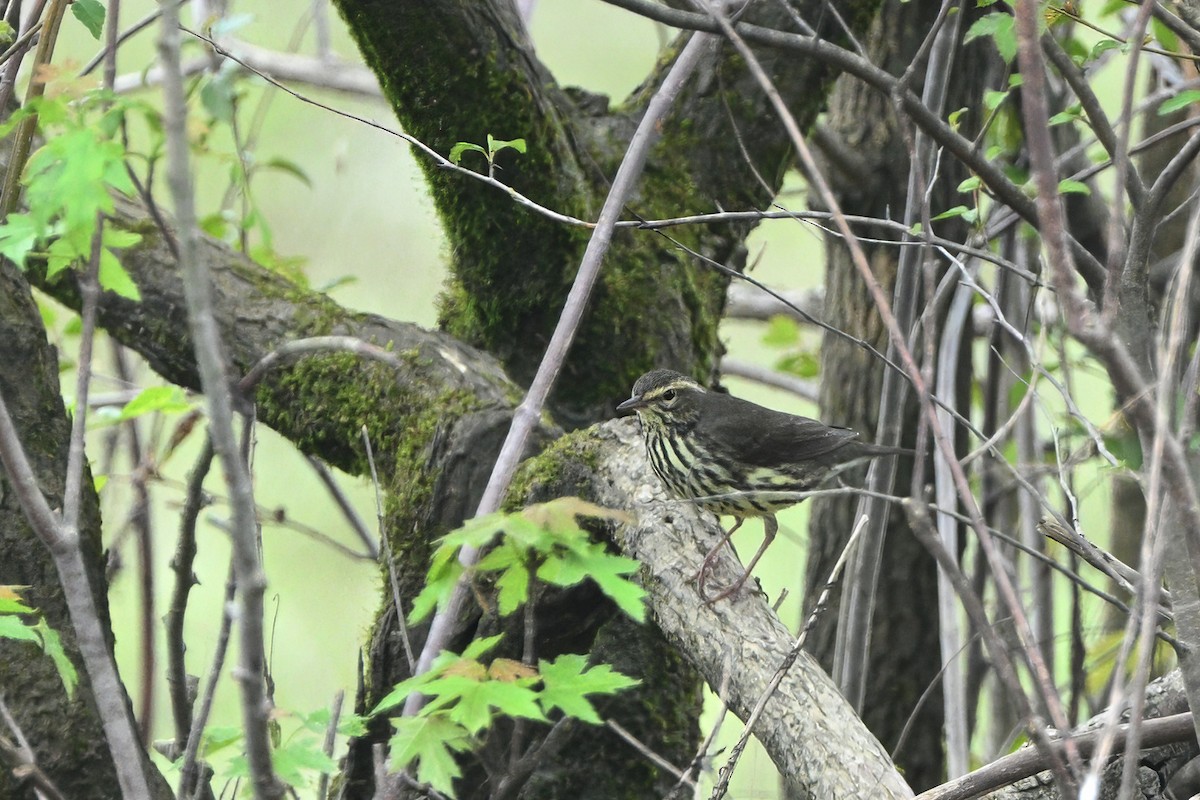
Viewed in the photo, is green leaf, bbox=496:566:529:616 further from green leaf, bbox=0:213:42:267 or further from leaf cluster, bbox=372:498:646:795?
green leaf, bbox=0:213:42:267

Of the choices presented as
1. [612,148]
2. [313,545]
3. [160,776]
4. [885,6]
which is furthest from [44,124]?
[313,545]

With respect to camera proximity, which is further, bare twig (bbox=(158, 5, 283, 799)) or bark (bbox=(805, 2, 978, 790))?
bark (bbox=(805, 2, 978, 790))

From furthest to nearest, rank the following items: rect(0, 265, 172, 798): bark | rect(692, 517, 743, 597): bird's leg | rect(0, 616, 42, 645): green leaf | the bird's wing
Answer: the bird's wing
rect(692, 517, 743, 597): bird's leg
rect(0, 265, 172, 798): bark
rect(0, 616, 42, 645): green leaf

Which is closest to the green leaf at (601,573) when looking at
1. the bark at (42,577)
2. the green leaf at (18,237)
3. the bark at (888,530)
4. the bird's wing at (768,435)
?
the green leaf at (18,237)

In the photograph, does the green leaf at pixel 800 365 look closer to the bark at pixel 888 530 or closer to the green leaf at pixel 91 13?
the bark at pixel 888 530

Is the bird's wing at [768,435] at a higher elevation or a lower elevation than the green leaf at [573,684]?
higher

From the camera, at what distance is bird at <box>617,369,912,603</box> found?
145 inches

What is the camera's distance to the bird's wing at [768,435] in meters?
4.09

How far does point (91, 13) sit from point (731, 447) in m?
2.49

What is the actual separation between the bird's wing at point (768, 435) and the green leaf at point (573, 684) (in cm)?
217

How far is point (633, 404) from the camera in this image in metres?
3.64

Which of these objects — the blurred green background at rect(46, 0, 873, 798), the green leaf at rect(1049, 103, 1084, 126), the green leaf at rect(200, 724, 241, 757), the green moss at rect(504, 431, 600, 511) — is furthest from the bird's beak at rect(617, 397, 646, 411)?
the blurred green background at rect(46, 0, 873, 798)

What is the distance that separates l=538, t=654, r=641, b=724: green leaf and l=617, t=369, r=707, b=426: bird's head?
1717mm

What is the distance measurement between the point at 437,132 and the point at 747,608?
1.77 metres
